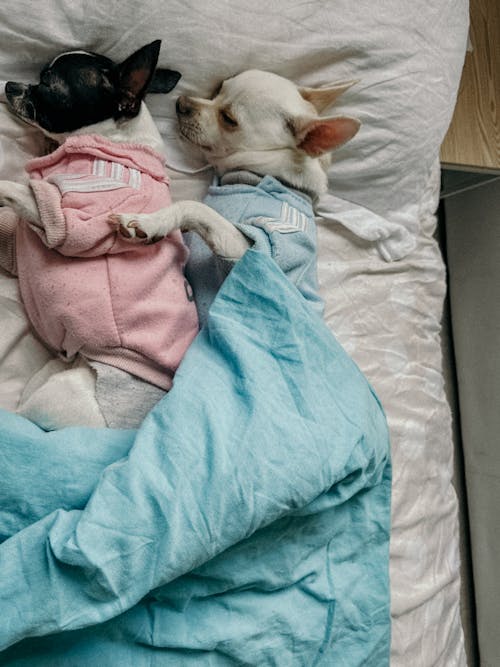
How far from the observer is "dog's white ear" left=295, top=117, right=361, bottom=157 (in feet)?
3.99

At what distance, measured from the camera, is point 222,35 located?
50.8 inches

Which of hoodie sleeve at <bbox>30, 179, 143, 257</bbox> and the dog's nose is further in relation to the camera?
the dog's nose

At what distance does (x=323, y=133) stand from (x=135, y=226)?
1.35 feet

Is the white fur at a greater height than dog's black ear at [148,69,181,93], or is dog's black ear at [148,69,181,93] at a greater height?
dog's black ear at [148,69,181,93]

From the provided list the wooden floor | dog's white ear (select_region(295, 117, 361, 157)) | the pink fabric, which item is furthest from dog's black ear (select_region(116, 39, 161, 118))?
the wooden floor

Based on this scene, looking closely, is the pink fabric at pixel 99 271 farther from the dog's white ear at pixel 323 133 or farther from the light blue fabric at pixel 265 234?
the dog's white ear at pixel 323 133

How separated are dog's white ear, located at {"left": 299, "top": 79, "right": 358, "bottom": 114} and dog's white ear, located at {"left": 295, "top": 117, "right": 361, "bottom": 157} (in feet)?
0.39

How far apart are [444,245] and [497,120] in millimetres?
482

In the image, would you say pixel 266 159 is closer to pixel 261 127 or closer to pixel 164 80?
pixel 261 127

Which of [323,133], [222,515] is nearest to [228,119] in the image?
[323,133]

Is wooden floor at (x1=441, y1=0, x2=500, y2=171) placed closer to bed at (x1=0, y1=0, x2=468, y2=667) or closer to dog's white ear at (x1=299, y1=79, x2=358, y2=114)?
bed at (x1=0, y1=0, x2=468, y2=667)

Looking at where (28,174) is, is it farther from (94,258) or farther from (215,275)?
(215,275)

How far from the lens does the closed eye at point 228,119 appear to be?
132cm

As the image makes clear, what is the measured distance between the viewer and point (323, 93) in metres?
1.37
